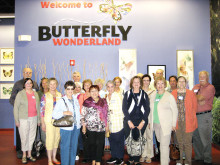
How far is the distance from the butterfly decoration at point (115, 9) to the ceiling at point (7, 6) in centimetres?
341

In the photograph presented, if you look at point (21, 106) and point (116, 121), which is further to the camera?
point (21, 106)

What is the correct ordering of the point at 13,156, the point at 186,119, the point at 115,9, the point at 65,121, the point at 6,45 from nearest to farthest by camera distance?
the point at 65,121
the point at 186,119
the point at 13,156
the point at 115,9
the point at 6,45

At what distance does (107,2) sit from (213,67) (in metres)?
3.37

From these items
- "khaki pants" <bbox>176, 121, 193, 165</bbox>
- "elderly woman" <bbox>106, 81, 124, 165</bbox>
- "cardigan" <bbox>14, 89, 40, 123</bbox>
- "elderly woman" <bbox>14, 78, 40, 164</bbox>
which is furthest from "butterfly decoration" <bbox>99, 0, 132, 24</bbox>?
"khaki pants" <bbox>176, 121, 193, 165</bbox>

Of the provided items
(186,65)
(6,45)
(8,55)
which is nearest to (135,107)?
(186,65)

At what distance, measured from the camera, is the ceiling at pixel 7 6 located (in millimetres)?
6727

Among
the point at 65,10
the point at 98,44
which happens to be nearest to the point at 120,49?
the point at 98,44

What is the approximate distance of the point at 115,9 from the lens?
5.44m

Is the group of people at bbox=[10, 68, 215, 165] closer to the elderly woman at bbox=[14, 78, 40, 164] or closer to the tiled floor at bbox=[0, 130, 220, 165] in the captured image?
the elderly woman at bbox=[14, 78, 40, 164]

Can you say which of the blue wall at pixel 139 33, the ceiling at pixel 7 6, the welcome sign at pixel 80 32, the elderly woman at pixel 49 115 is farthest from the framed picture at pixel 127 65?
the ceiling at pixel 7 6

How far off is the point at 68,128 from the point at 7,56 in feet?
18.8

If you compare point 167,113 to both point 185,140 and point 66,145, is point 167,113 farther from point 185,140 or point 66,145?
point 66,145

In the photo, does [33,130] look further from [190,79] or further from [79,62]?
[190,79]

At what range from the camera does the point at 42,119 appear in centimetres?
374
